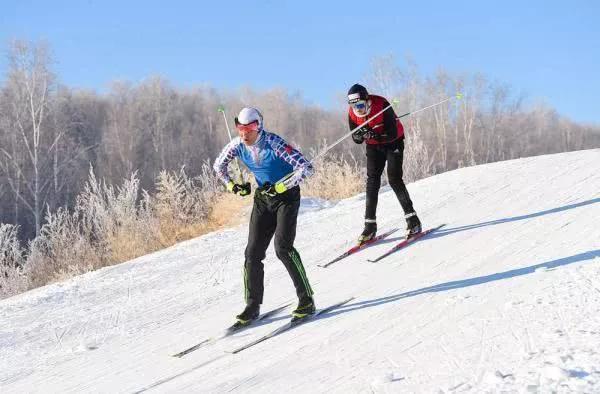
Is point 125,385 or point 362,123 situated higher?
point 362,123

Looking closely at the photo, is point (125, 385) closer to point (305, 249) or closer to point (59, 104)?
point (305, 249)

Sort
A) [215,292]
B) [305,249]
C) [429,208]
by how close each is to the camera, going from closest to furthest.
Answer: [215,292], [305,249], [429,208]

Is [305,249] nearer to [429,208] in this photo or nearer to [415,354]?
[429,208]

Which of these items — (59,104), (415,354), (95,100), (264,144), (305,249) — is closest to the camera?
(415,354)

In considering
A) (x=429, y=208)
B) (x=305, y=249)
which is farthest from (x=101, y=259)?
(x=429, y=208)

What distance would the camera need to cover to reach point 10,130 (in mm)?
34531

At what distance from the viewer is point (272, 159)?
496cm

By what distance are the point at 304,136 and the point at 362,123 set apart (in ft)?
158

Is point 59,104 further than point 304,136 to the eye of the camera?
No

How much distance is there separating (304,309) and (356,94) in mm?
2600

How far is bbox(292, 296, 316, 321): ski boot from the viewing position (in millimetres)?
4961

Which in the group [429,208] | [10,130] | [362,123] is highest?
[10,130]

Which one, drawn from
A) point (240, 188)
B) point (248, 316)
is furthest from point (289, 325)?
point (240, 188)

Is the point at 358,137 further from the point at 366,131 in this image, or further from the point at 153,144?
the point at 153,144
